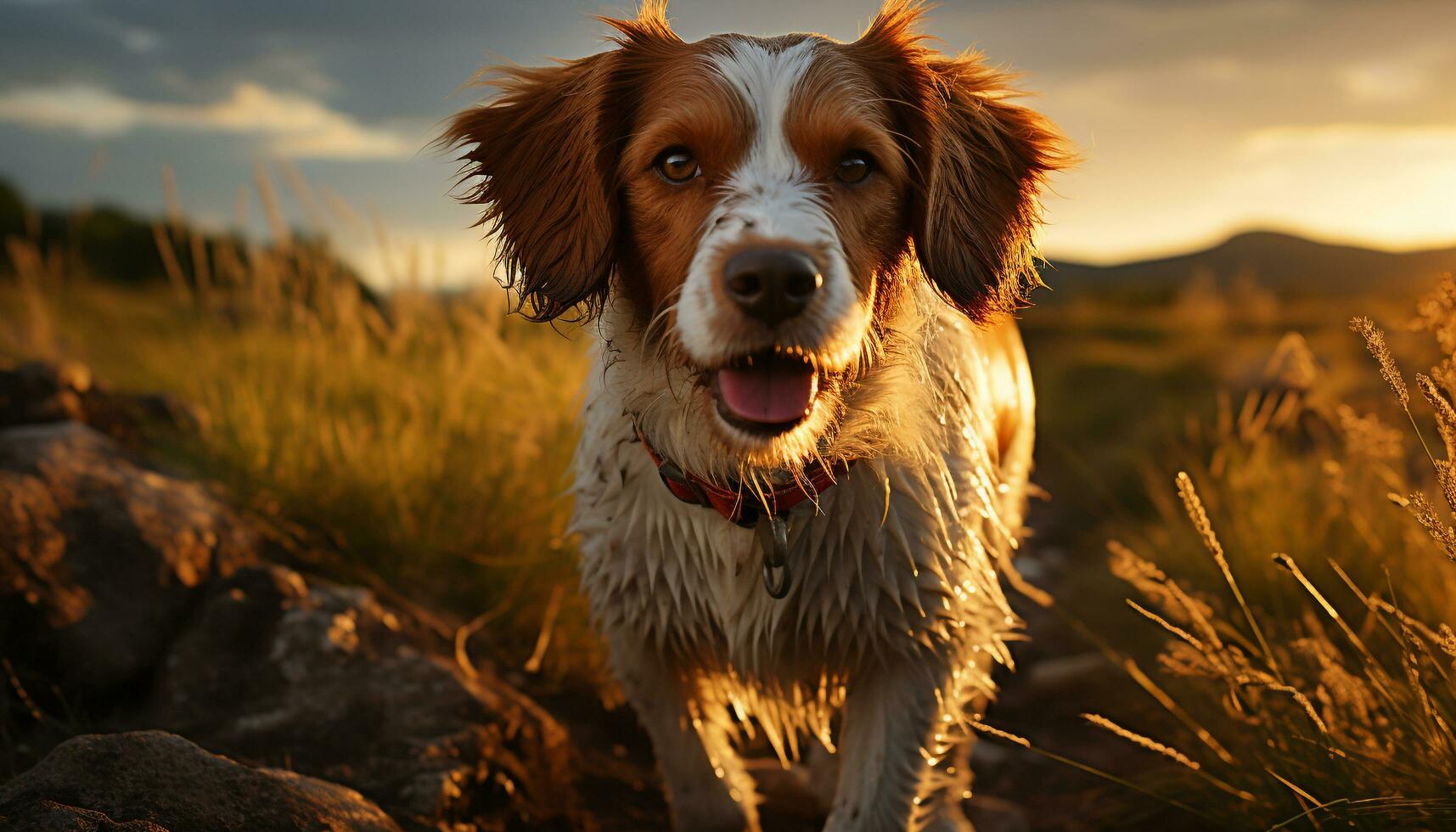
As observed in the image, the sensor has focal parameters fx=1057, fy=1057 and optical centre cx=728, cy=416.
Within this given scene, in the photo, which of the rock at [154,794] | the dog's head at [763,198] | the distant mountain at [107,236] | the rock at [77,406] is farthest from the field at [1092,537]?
the distant mountain at [107,236]

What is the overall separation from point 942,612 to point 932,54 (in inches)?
61.7

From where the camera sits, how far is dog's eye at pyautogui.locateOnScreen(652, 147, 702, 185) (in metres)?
2.59

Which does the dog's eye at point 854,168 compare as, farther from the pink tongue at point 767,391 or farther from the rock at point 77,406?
the rock at point 77,406

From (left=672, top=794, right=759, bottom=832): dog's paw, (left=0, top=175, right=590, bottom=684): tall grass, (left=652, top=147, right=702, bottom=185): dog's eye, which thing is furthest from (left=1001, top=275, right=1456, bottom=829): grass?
(left=0, top=175, right=590, bottom=684): tall grass

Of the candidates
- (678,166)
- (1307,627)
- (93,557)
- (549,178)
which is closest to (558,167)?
(549,178)

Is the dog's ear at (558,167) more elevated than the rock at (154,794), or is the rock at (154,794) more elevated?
the dog's ear at (558,167)

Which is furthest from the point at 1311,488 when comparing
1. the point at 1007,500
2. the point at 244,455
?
the point at 244,455

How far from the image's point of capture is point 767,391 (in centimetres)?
248

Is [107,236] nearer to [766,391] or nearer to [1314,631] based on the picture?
[766,391]

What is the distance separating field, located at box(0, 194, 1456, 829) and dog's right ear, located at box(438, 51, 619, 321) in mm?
1099

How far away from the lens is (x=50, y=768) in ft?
6.89

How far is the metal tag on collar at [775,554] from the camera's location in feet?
8.84

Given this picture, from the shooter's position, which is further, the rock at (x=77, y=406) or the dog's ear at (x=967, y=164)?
the rock at (x=77, y=406)

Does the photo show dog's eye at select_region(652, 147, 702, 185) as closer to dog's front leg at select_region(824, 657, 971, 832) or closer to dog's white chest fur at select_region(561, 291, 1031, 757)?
dog's white chest fur at select_region(561, 291, 1031, 757)
